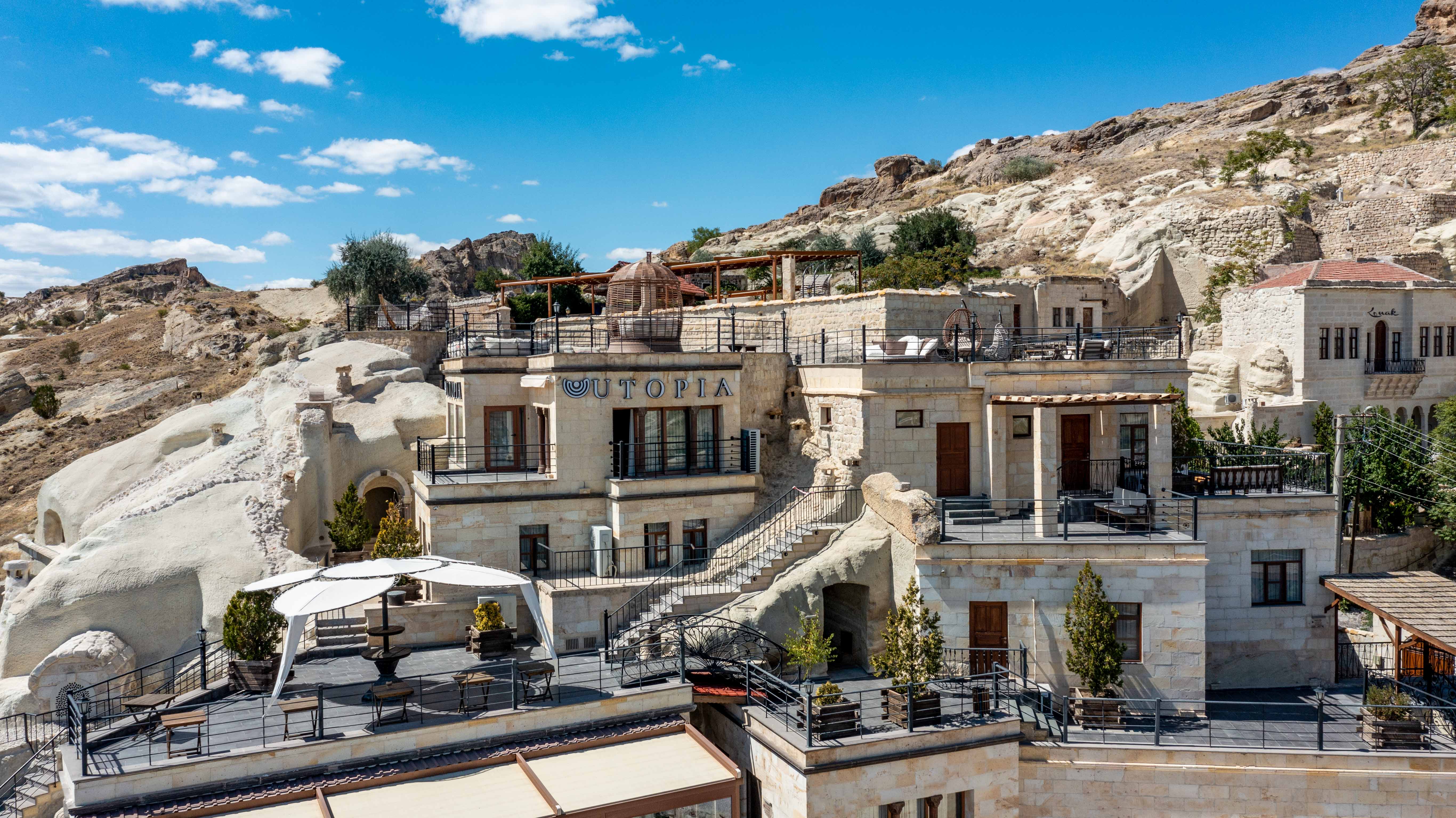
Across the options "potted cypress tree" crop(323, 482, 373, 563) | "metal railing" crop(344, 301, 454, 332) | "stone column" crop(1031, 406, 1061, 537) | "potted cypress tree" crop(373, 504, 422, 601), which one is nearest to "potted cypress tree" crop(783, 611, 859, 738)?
"stone column" crop(1031, 406, 1061, 537)

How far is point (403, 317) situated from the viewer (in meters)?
41.8

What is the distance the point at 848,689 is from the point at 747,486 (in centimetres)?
617

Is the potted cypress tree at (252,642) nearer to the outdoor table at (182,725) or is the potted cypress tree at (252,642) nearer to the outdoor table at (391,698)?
the outdoor table at (182,725)

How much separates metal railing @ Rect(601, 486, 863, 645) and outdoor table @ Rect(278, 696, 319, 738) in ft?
18.8

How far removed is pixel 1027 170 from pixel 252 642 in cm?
6896

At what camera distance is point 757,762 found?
Answer: 643 inches

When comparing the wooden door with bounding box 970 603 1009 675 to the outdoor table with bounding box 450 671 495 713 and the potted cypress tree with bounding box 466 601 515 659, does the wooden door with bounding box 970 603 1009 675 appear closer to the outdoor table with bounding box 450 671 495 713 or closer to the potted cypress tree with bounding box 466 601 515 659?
the outdoor table with bounding box 450 671 495 713

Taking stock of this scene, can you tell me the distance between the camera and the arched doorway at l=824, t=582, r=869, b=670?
65.1ft

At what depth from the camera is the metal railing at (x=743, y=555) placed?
20.1 meters

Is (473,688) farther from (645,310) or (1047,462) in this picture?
(645,310)

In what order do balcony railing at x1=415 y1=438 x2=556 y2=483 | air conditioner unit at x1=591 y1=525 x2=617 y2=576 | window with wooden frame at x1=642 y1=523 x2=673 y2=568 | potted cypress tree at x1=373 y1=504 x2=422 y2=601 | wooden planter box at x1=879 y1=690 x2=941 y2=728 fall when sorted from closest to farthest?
wooden planter box at x1=879 y1=690 x2=941 y2=728
air conditioner unit at x1=591 y1=525 x2=617 y2=576
potted cypress tree at x1=373 y1=504 x2=422 y2=601
window with wooden frame at x1=642 y1=523 x2=673 y2=568
balcony railing at x1=415 y1=438 x2=556 y2=483

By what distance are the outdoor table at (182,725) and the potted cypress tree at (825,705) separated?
373 inches

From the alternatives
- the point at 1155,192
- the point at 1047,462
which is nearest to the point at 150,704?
the point at 1047,462

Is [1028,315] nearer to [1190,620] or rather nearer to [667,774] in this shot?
[1190,620]
